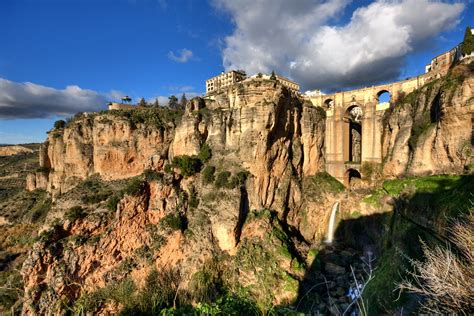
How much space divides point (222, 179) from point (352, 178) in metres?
19.4

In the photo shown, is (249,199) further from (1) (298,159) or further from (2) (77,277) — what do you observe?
(2) (77,277)

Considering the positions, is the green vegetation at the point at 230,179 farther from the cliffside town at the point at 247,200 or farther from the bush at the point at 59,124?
the bush at the point at 59,124

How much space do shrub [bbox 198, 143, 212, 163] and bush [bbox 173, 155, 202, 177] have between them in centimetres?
53

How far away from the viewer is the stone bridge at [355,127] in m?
31.2

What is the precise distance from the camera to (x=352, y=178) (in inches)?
1371

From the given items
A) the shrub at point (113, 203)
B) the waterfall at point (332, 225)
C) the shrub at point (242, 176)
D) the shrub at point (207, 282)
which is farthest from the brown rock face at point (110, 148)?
the waterfall at point (332, 225)

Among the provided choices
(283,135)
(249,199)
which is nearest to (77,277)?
(249,199)

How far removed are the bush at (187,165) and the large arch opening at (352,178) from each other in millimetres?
20064

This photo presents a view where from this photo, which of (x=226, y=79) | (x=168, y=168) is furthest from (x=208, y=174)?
(x=226, y=79)

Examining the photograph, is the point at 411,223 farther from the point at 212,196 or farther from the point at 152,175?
the point at 152,175

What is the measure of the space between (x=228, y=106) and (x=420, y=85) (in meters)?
23.2

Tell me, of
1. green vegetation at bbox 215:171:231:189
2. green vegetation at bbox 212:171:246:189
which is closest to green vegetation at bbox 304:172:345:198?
green vegetation at bbox 212:171:246:189

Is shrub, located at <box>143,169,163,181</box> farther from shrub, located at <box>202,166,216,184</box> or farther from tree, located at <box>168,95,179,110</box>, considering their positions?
tree, located at <box>168,95,179,110</box>

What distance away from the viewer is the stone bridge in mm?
31234
